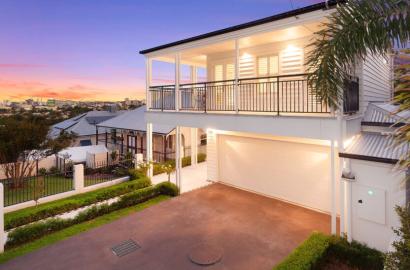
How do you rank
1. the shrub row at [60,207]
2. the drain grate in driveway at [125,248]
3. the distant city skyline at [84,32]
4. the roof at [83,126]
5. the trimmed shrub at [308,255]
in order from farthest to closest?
the roof at [83,126] → the distant city skyline at [84,32] → the shrub row at [60,207] → the drain grate in driveway at [125,248] → the trimmed shrub at [308,255]

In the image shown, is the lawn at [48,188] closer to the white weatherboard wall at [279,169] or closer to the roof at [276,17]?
the white weatherboard wall at [279,169]

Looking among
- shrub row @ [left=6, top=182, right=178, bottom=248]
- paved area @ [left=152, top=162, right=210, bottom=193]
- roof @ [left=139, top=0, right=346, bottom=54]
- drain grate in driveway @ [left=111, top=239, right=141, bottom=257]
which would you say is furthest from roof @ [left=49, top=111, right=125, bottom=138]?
drain grate in driveway @ [left=111, top=239, right=141, bottom=257]

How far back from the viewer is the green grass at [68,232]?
7426mm

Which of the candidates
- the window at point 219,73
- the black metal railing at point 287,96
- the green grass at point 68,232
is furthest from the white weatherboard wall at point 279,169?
the green grass at point 68,232

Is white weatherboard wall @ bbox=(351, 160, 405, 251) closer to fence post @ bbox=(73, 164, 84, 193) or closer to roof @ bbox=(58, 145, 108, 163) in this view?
fence post @ bbox=(73, 164, 84, 193)

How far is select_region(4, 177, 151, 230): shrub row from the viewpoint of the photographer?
9172 mm

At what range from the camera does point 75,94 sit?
38688mm

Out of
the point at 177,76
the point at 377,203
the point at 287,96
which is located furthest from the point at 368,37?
the point at 177,76

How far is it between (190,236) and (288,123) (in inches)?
181

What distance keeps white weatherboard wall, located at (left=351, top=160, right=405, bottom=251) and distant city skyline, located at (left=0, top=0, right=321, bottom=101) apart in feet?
46.2

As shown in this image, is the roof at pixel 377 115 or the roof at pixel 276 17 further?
the roof at pixel 377 115

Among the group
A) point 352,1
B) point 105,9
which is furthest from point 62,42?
point 352,1

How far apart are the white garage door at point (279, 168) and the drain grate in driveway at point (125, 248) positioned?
6189mm

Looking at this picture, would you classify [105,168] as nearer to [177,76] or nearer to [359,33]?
[177,76]
